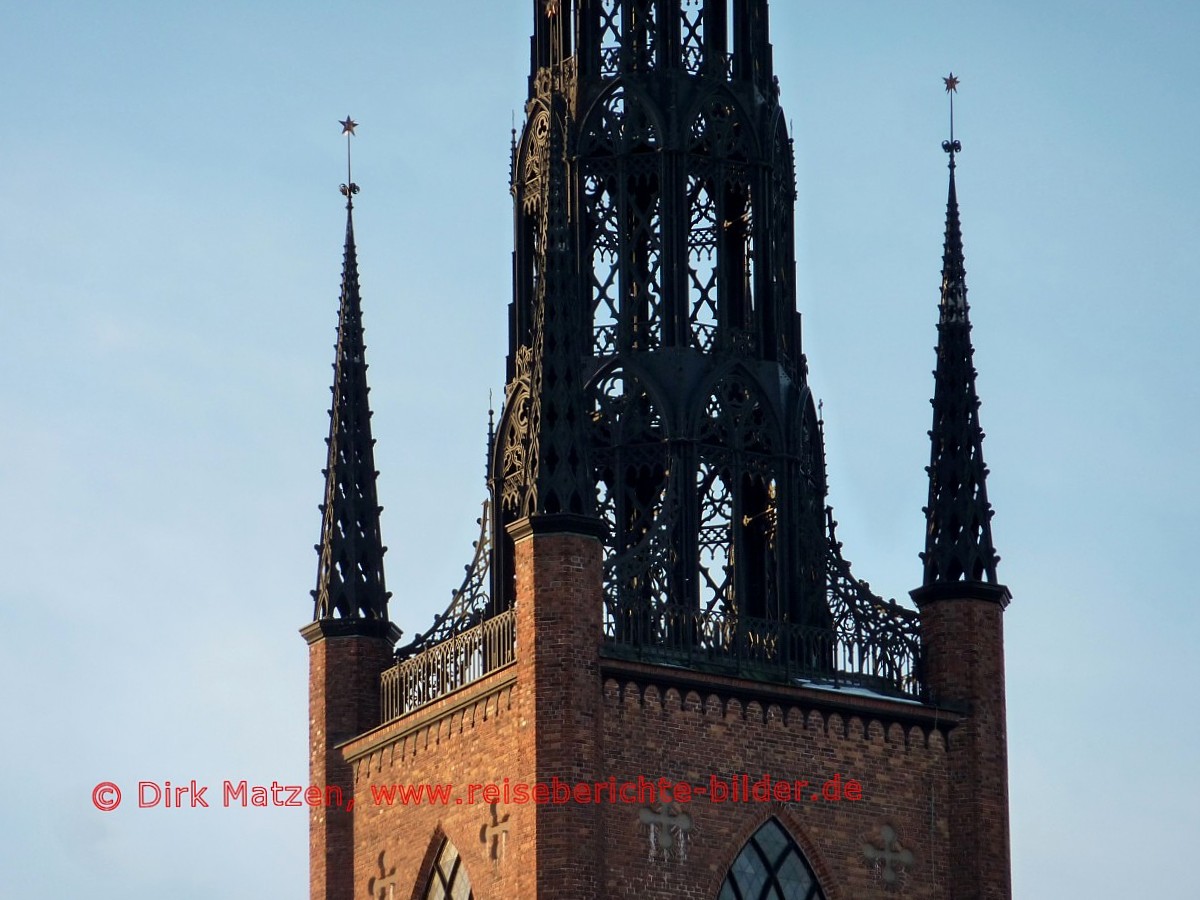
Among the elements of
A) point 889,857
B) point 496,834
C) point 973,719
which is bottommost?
point 889,857

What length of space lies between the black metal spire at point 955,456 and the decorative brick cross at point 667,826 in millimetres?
7150

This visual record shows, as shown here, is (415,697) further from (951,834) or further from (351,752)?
(951,834)

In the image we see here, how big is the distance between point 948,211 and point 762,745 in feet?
37.9

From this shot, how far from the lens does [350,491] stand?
99312 millimetres

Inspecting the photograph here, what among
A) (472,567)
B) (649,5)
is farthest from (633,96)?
(472,567)

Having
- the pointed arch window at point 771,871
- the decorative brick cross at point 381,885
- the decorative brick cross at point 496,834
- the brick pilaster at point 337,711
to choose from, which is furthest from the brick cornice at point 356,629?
the pointed arch window at point 771,871

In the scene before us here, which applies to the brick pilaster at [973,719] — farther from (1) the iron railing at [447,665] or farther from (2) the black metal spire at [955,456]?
(1) the iron railing at [447,665]

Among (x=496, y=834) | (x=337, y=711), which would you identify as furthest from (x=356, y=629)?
(x=496, y=834)

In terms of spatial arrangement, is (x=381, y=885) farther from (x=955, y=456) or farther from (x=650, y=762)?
(x=955, y=456)

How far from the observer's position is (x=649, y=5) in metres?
98.2

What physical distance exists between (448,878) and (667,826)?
15.0 ft

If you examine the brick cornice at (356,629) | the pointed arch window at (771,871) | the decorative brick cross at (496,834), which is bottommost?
the pointed arch window at (771,871)

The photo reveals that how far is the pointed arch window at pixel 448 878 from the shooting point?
307ft

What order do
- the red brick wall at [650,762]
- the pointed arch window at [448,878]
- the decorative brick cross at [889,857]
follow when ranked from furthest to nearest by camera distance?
the decorative brick cross at [889,857] → the pointed arch window at [448,878] → the red brick wall at [650,762]
